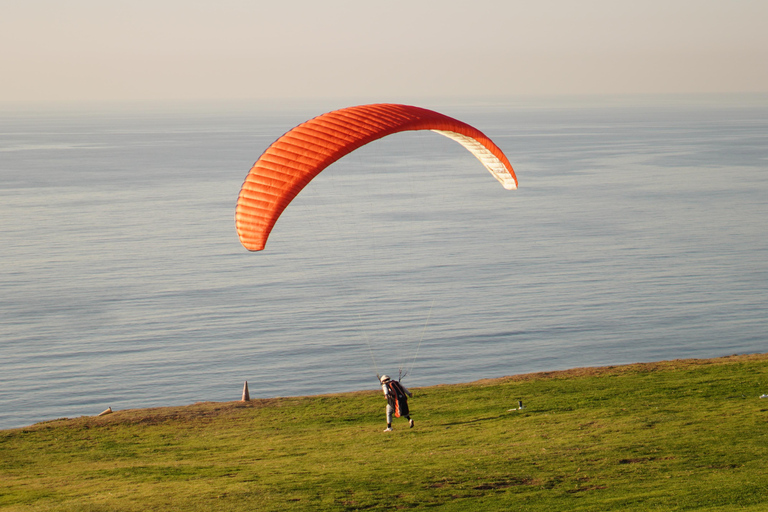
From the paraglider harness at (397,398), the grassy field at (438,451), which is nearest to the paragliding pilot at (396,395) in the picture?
the paraglider harness at (397,398)

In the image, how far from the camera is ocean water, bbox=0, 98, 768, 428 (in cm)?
4969

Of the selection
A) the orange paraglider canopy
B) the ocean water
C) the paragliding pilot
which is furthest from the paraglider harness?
the ocean water

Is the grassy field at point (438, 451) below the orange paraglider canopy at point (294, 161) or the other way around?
below

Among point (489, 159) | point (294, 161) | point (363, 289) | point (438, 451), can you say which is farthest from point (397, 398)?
point (363, 289)

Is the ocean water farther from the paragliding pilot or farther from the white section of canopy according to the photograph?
the paragliding pilot

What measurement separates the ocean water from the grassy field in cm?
1247

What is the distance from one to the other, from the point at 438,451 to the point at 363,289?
5102 cm

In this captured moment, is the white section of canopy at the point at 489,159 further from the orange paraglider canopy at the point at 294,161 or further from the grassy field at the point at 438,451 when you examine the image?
the grassy field at the point at 438,451

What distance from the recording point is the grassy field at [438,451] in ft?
57.0

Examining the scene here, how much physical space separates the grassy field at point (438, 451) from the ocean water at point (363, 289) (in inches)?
491

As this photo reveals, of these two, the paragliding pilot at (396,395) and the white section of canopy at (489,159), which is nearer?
the paragliding pilot at (396,395)

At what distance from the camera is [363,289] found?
72.0 m

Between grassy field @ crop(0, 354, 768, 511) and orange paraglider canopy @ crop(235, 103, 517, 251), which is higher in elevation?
orange paraglider canopy @ crop(235, 103, 517, 251)

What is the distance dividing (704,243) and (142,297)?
60708mm
